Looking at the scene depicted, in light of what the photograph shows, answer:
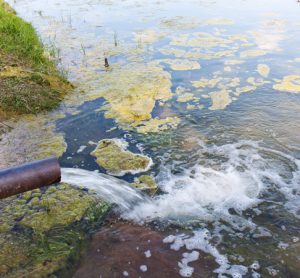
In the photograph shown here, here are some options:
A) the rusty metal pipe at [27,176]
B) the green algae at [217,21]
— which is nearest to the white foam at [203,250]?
the rusty metal pipe at [27,176]

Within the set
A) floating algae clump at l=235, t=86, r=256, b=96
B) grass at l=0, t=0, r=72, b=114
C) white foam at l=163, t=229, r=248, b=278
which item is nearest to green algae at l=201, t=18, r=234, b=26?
floating algae clump at l=235, t=86, r=256, b=96

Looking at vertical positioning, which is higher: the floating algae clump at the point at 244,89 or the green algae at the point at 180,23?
the green algae at the point at 180,23

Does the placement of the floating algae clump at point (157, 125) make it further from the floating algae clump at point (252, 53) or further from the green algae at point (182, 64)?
the floating algae clump at point (252, 53)

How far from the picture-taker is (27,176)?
5.31ft

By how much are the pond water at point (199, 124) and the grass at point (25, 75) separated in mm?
321

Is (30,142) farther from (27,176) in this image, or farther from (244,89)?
(244,89)

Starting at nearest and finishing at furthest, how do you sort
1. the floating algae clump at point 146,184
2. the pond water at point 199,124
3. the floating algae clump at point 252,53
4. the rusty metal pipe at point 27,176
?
the rusty metal pipe at point 27,176
the pond water at point 199,124
the floating algae clump at point 146,184
the floating algae clump at point 252,53

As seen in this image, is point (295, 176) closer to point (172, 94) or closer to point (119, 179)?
point (119, 179)

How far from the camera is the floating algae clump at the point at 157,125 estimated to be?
595 cm

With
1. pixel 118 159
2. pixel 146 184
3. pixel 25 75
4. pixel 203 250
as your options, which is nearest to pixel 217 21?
pixel 25 75

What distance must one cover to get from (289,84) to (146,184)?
14.7 ft

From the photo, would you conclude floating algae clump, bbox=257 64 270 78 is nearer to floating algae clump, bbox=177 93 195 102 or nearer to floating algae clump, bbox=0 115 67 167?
floating algae clump, bbox=177 93 195 102

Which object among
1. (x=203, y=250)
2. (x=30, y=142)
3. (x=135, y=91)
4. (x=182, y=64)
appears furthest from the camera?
(x=182, y=64)

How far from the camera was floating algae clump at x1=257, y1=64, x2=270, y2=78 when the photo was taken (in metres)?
7.94
